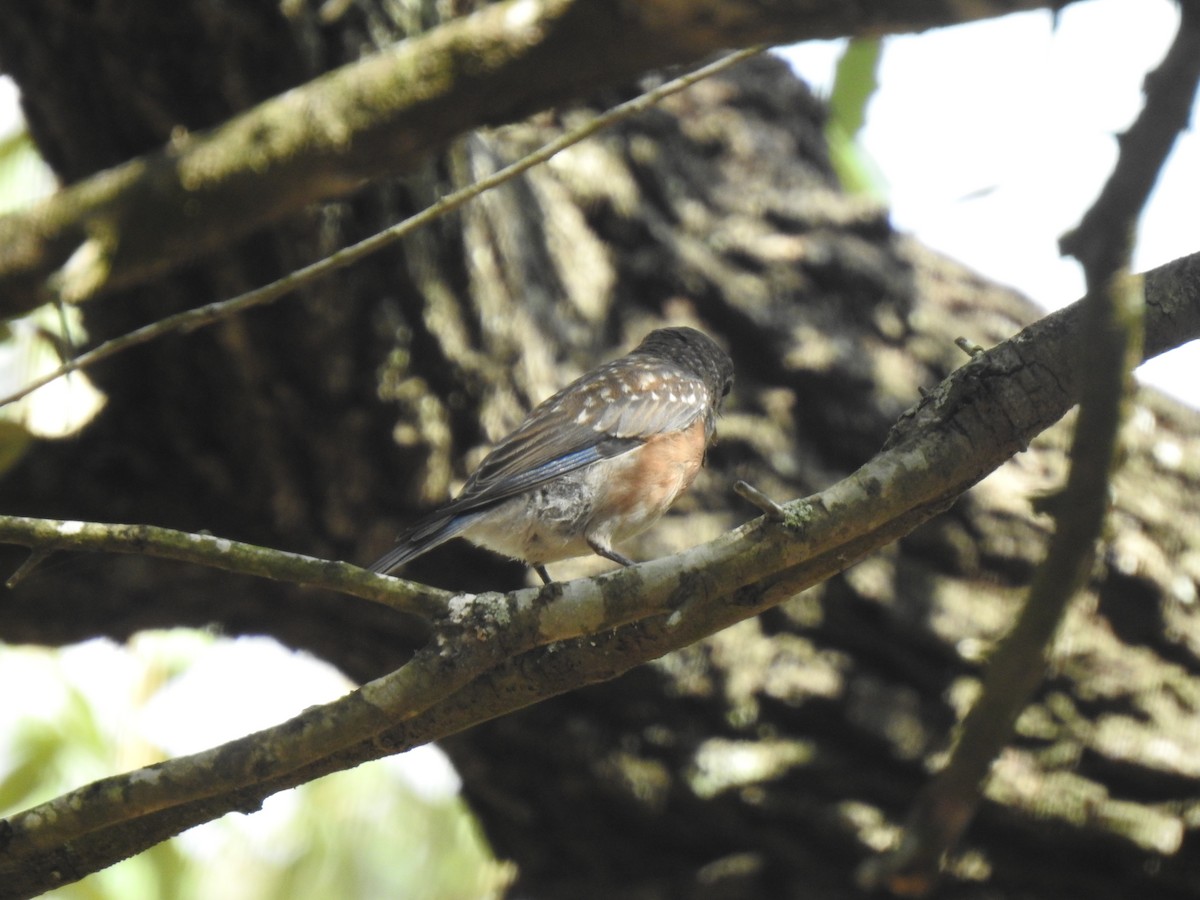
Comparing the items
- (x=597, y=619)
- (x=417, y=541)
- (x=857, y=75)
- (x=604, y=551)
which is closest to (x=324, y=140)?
(x=597, y=619)

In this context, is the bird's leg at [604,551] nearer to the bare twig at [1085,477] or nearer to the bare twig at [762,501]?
the bare twig at [762,501]

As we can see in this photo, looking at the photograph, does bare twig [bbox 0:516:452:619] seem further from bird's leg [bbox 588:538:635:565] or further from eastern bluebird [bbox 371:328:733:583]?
bird's leg [bbox 588:538:635:565]

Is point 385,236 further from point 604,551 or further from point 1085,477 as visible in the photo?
point 1085,477

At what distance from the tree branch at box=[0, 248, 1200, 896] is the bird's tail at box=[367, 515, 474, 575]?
44.2 inches

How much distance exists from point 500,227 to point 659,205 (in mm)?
976

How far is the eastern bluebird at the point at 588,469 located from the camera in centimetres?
416

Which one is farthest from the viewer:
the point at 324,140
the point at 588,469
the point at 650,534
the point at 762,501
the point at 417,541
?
the point at 650,534

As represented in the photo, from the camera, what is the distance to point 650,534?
4.90 meters

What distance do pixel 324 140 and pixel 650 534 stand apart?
2.73 meters

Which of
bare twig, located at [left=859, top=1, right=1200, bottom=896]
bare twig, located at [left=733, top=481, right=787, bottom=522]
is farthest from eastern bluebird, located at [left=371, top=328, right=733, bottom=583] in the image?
bare twig, located at [left=859, top=1, right=1200, bottom=896]

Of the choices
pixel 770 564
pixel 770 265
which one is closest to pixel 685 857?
pixel 770 265

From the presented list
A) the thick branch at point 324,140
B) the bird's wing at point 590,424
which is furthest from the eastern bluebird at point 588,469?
the thick branch at point 324,140

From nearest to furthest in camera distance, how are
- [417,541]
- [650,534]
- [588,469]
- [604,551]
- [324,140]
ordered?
1. [324,140]
2. [417,541]
3. [604,551]
4. [588,469]
5. [650,534]

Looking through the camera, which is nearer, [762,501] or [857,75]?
[762,501]
